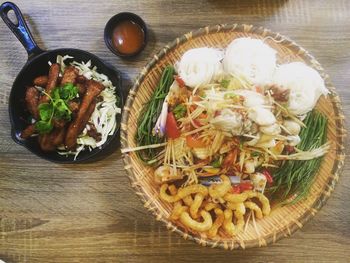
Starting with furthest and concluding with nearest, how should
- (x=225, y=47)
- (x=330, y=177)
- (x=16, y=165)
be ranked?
(x=16, y=165) < (x=225, y=47) < (x=330, y=177)

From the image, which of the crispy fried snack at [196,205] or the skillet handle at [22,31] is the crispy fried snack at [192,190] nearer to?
the crispy fried snack at [196,205]

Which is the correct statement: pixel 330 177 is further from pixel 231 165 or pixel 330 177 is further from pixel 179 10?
pixel 179 10

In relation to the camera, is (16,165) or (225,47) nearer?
(225,47)

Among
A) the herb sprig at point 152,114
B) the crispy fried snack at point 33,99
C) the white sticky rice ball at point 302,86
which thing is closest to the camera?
the white sticky rice ball at point 302,86

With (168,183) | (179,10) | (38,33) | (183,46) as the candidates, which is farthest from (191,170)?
(38,33)

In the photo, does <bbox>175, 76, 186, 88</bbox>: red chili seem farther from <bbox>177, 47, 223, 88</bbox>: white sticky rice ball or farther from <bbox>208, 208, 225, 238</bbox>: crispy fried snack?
<bbox>208, 208, 225, 238</bbox>: crispy fried snack

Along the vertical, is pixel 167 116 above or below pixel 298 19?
below

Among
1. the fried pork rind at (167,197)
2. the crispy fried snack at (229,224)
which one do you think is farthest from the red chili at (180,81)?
the crispy fried snack at (229,224)
